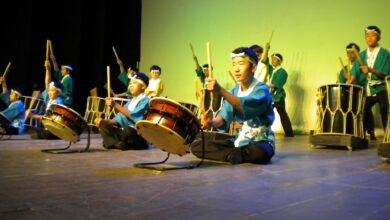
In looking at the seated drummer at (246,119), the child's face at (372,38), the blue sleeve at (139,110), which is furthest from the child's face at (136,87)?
the child's face at (372,38)

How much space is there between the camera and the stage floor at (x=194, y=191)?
4.54 feet

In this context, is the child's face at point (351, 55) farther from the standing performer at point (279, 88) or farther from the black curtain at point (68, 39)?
Answer: the black curtain at point (68, 39)

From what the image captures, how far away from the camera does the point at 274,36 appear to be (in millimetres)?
6891

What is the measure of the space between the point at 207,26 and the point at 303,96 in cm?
242

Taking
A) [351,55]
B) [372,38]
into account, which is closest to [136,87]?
[372,38]

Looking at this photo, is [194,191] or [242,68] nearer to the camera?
[194,191]

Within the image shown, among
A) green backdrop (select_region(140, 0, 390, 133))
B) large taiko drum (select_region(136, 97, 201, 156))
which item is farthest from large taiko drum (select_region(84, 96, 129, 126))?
large taiko drum (select_region(136, 97, 201, 156))

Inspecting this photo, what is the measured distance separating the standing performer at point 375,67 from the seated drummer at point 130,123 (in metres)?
2.40

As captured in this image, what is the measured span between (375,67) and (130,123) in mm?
2812

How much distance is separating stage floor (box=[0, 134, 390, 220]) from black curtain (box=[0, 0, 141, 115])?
4.80 m

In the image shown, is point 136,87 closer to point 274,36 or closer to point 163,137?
point 163,137

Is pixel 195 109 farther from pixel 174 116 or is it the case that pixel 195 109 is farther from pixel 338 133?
pixel 174 116

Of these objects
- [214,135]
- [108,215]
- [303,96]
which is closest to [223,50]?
[303,96]

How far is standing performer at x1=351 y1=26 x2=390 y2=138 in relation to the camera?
4.50 metres
